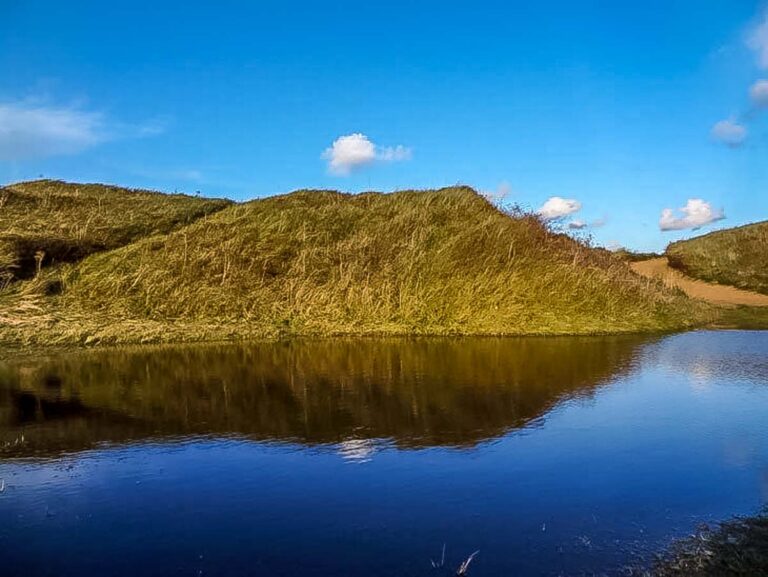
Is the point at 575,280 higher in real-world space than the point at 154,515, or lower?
higher

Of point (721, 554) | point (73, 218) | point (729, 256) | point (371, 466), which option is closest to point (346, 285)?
point (73, 218)

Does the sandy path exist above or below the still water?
above

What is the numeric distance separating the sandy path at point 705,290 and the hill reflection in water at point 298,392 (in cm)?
2012

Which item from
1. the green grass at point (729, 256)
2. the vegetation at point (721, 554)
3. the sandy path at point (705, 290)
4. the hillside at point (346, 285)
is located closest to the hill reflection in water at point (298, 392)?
the hillside at point (346, 285)

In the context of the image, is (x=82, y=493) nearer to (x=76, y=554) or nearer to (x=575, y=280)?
(x=76, y=554)


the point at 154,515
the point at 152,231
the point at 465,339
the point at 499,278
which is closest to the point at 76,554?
the point at 154,515

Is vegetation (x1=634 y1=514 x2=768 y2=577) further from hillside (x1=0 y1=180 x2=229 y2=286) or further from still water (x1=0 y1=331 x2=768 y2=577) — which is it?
hillside (x1=0 y1=180 x2=229 y2=286)

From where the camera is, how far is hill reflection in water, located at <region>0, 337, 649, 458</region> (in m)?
13.7

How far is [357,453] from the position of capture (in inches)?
474

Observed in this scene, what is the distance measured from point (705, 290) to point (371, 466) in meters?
41.5

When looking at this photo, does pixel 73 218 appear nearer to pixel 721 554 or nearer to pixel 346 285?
pixel 346 285

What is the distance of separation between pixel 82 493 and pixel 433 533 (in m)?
5.83

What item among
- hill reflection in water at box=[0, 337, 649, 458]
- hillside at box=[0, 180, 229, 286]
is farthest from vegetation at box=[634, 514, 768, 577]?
hillside at box=[0, 180, 229, 286]

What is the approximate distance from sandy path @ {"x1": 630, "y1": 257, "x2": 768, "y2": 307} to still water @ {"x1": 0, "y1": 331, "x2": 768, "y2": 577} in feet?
77.1
